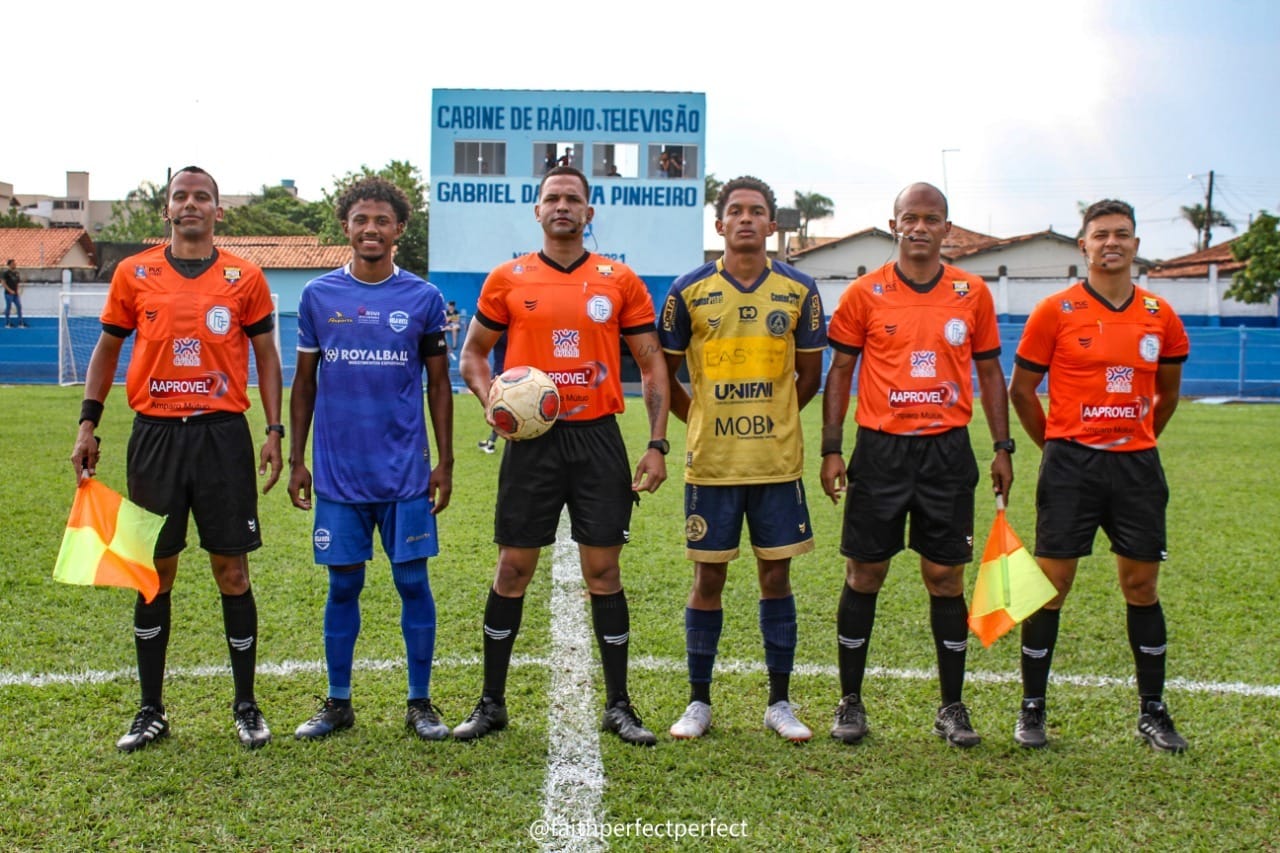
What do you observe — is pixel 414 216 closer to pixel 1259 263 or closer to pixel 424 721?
pixel 1259 263

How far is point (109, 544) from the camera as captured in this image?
378 centimetres

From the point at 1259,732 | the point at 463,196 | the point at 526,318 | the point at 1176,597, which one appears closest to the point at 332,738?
the point at 526,318

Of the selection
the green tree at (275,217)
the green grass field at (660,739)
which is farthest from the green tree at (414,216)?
the green grass field at (660,739)

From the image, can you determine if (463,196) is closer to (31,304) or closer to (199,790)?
(31,304)

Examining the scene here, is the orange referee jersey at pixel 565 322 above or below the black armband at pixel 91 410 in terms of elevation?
above

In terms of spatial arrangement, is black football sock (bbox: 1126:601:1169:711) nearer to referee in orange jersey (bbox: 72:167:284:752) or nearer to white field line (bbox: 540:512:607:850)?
white field line (bbox: 540:512:607:850)

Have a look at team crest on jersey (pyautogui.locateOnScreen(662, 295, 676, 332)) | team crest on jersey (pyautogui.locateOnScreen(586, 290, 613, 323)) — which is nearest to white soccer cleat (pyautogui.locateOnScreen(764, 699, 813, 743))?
team crest on jersey (pyautogui.locateOnScreen(662, 295, 676, 332))

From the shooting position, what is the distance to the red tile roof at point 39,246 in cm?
4962

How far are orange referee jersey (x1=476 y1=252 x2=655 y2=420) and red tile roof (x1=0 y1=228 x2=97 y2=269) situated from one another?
Result: 51.7 metres

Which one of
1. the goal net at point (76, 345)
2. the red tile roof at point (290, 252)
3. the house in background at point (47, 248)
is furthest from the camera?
the house in background at point (47, 248)

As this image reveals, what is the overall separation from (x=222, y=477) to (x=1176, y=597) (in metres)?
4.96

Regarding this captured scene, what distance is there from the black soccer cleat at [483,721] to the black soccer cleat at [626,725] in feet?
1.25

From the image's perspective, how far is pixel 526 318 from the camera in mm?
4020

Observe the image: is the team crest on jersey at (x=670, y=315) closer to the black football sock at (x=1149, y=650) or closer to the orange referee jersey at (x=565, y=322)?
the orange referee jersey at (x=565, y=322)
